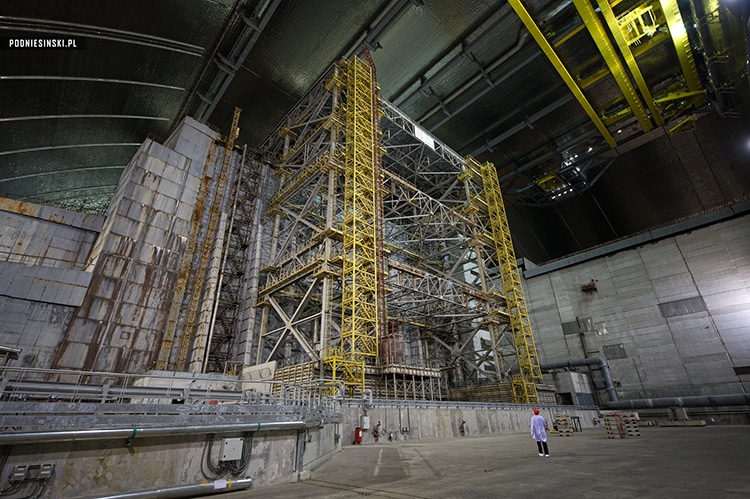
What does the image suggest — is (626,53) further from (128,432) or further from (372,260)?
(128,432)

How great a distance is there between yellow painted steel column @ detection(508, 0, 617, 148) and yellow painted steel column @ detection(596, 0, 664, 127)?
3.61 metres

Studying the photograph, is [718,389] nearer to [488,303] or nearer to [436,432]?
[488,303]

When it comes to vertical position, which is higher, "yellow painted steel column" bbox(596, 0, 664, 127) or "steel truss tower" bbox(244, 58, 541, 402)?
"yellow painted steel column" bbox(596, 0, 664, 127)

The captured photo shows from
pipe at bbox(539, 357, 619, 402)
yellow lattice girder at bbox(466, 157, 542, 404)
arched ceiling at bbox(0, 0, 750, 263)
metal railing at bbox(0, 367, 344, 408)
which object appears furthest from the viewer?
pipe at bbox(539, 357, 619, 402)

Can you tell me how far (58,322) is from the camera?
1594 cm

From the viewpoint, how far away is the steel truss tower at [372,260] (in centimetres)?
1962

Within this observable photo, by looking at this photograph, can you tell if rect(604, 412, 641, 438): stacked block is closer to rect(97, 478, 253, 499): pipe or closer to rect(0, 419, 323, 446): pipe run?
rect(0, 419, 323, 446): pipe run

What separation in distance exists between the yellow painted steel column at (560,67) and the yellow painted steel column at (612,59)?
2.54 metres

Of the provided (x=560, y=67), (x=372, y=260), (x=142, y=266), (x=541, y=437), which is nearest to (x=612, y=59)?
(x=560, y=67)

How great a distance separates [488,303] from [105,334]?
26590mm

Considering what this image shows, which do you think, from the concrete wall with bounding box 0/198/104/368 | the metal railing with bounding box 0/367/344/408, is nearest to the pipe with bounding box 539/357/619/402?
the metal railing with bounding box 0/367/344/408

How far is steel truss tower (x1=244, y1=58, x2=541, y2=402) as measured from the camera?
1962 centimetres

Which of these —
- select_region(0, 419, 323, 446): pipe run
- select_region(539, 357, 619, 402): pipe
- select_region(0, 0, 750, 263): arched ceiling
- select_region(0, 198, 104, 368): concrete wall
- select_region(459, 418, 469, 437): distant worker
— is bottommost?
select_region(459, 418, 469, 437): distant worker

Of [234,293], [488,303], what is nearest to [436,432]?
[488,303]
